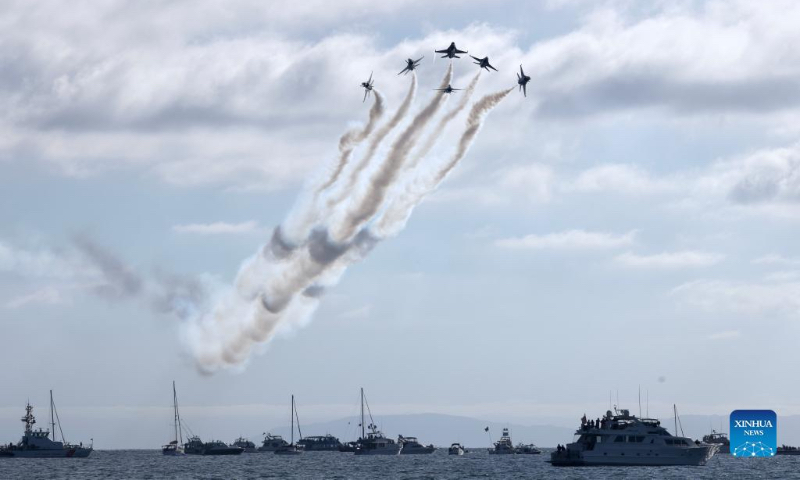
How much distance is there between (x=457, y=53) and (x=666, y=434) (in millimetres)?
77855

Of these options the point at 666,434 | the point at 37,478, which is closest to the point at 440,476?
the point at 666,434

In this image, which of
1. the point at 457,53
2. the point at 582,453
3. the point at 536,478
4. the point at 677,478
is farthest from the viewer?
the point at 582,453

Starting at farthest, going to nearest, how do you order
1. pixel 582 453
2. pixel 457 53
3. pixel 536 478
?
pixel 582 453 → pixel 536 478 → pixel 457 53

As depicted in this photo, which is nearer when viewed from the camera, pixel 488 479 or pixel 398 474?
pixel 488 479

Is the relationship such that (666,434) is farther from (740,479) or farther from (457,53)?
(457,53)

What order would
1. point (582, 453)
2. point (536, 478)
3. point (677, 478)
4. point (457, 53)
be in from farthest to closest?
point (582, 453), point (536, 478), point (677, 478), point (457, 53)

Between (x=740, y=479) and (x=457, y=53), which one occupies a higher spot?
(x=457, y=53)

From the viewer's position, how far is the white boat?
186500 mm

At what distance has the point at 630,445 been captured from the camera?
187 m

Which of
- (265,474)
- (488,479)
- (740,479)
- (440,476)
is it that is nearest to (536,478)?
(488,479)

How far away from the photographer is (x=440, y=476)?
7574 inches

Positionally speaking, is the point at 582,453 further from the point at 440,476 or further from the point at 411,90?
the point at 411,90

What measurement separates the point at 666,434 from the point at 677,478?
2330 cm

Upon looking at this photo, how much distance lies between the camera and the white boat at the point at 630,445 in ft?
612
